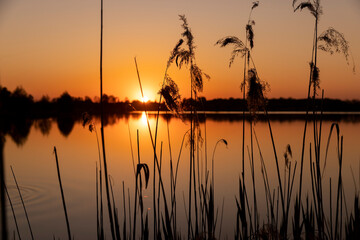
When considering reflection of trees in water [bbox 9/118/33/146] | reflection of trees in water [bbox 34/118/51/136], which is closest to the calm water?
reflection of trees in water [bbox 9/118/33/146]

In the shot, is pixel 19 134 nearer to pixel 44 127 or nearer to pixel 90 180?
pixel 44 127

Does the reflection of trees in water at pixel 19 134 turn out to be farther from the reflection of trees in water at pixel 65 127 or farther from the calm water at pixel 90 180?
the calm water at pixel 90 180

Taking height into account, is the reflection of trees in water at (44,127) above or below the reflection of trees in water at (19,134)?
above

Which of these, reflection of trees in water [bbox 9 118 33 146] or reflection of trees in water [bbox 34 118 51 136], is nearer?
A: reflection of trees in water [bbox 9 118 33 146]

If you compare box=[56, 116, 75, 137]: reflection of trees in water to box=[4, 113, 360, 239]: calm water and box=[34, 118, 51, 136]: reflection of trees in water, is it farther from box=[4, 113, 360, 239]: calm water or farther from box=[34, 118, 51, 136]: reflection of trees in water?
box=[4, 113, 360, 239]: calm water

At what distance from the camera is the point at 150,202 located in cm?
824

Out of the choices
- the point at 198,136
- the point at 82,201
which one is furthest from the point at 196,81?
the point at 82,201

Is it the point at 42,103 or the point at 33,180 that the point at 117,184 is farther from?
the point at 42,103

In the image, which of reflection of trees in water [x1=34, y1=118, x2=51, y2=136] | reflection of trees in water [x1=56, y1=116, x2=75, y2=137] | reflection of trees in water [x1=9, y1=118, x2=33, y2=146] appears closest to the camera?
reflection of trees in water [x1=9, y1=118, x2=33, y2=146]

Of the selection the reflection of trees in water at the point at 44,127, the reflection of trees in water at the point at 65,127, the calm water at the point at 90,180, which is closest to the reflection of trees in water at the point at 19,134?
the reflection of trees in water at the point at 44,127

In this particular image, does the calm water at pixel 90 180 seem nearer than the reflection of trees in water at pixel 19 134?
Yes

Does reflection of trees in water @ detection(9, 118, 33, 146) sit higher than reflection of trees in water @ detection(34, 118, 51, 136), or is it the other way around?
reflection of trees in water @ detection(34, 118, 51, 136)

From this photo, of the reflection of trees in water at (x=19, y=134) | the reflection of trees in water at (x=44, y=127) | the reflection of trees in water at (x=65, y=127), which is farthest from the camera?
the reflection of trees in water at (x=65, y=127)

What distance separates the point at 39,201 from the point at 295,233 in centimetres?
811
